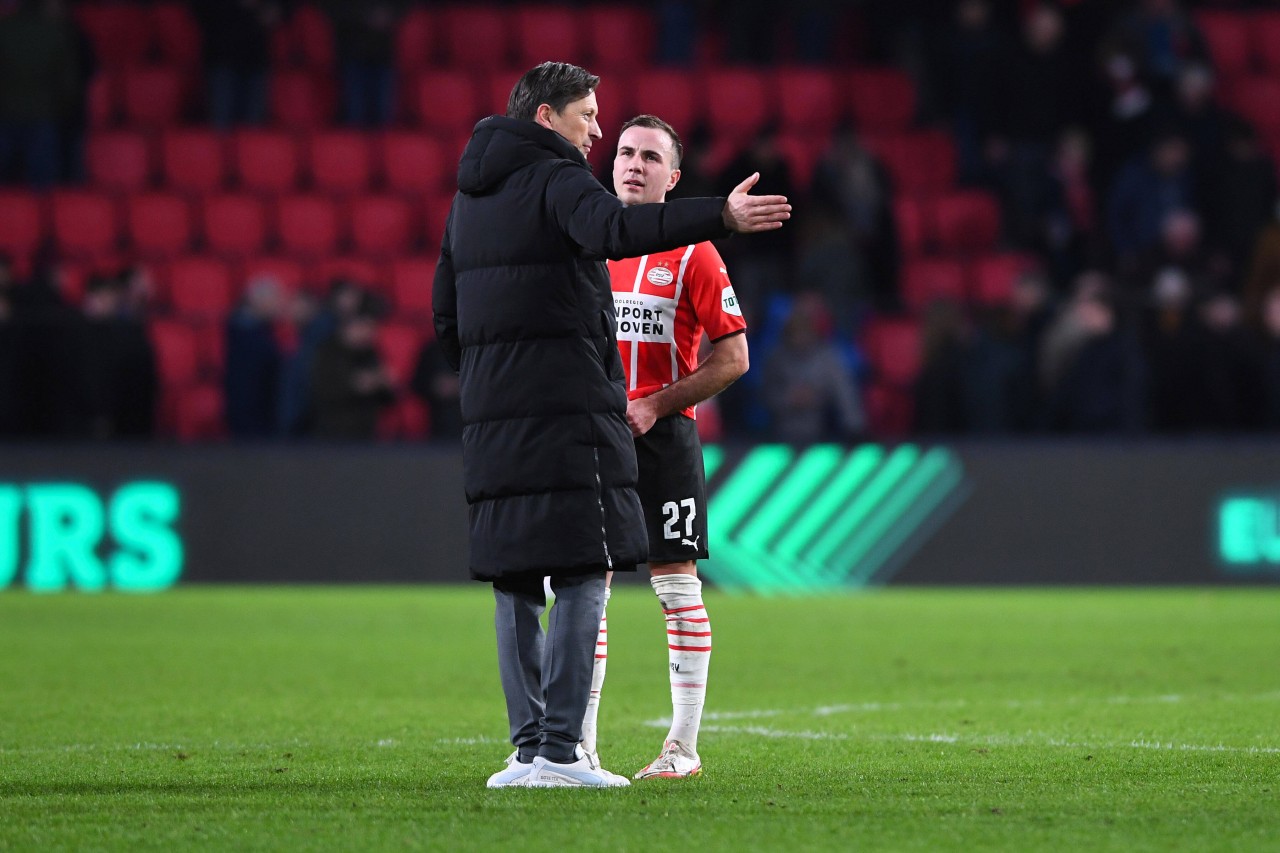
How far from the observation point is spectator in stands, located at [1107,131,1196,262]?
17531 mm

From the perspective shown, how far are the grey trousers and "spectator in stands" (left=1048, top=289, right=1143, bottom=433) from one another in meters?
10.2

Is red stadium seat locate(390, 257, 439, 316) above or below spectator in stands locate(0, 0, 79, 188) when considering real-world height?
below

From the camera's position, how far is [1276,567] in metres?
14.8

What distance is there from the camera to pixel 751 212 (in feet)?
16.1

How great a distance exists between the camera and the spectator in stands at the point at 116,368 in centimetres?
1437

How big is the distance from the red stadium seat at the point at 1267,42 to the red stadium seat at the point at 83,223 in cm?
1169

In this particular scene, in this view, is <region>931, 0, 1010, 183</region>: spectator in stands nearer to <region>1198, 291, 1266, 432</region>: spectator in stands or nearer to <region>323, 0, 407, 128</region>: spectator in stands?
<region>1198, 291, 1266, 432</region>: spectator in stands

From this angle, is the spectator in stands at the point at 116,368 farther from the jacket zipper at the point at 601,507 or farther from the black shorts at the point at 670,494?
the jacket zipper at the point at 601,507

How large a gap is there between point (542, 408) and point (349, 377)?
965 cm

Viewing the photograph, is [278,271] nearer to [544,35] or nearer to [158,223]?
[158,223]

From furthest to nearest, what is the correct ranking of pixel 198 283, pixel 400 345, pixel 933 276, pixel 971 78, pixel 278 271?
pixel 971 78
pixel 933 276
pixel 278 271
pixel 198 283
pixel 400 345

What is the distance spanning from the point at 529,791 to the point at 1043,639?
246 inches

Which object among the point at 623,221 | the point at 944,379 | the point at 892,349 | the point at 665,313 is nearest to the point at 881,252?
the point at 892,349

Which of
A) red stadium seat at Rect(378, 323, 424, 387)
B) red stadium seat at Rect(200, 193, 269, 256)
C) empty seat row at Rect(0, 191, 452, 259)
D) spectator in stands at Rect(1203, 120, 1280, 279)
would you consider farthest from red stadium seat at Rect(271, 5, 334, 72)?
spectator in stands at Rect(1203, 120, 1280, 279)
